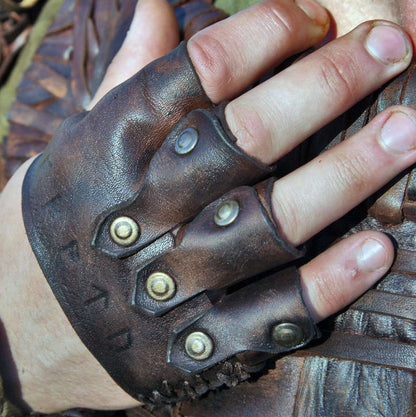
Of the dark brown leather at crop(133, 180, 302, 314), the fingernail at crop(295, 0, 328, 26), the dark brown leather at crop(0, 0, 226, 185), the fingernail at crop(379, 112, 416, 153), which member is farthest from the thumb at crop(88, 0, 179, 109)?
the fingernail at crop(379, 112, 416, 153)

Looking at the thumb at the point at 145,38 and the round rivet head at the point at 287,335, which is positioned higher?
the thumb at the point at 145,38

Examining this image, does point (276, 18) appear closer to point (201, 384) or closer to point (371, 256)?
point (371, 256)

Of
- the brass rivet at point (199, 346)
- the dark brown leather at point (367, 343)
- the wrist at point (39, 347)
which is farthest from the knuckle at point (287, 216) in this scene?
the wrist at point (39, 347)

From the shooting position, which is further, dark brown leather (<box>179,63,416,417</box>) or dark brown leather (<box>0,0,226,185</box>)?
dark brown leather (<box>0,0,226,185</box>)

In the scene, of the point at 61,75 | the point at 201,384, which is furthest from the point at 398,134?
the point at 61,75

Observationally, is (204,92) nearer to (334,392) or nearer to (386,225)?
(386,225)

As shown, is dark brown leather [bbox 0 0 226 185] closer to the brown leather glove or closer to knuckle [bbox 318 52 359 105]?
the brown leather glove

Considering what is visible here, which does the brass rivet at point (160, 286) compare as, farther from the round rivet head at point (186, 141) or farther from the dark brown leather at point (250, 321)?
the round rivet head at point (186, 141)
